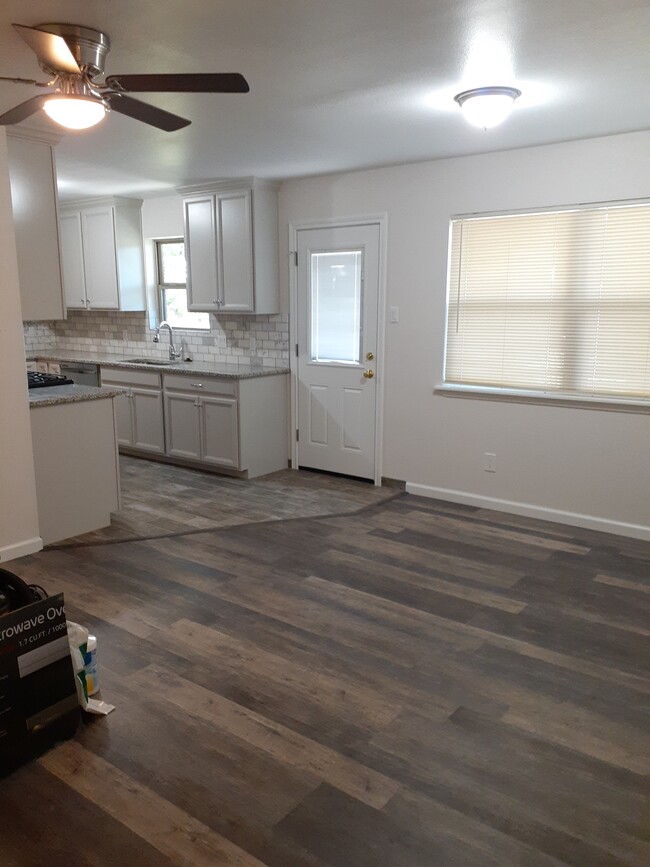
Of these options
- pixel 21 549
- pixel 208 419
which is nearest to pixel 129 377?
pixel 208 419

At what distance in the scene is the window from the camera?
6.48 meters

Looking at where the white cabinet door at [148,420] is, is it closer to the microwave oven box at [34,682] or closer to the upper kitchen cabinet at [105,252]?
the upper kitchen cabinet at [105,252]

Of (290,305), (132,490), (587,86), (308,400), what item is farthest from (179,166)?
(587,86)

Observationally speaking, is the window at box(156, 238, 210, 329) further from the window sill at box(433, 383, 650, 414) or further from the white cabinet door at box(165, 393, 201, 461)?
the window sill at box(433, 383, 650, 414)

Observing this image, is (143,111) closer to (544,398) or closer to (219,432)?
(544,398)

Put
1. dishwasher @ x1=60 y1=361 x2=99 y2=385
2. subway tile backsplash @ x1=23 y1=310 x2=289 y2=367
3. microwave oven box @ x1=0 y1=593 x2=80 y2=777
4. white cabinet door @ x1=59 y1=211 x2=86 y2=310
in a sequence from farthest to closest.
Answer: white cabinet door @ x1=59 y1=211 x2=86 y2=310 → dishwasher @ x1=60 y1=361 x2=99 y2=385 → subway tile backsplash @ x1=23 y1=310 x2=289 y2=367 → microwave oven box @ x1=0 y1=593 x2=80 y2=777

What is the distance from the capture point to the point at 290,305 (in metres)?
5.63

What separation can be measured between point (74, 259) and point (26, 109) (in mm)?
4519

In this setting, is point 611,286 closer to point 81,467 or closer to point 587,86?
point 587,86

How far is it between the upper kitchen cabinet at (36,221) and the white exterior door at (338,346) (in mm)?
2129

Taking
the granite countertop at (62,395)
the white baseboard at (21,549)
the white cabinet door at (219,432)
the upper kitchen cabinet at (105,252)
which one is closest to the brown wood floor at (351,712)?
the white baseboard at (21,549)

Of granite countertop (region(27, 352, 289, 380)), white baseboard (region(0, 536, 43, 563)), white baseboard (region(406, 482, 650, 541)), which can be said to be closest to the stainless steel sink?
granite countertop (region(27, 352, 289, 380))

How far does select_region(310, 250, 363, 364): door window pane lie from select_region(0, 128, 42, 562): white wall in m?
2.42

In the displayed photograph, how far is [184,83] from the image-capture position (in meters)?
2.24
